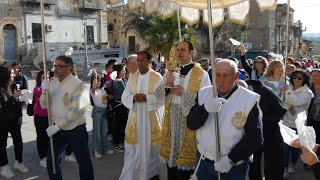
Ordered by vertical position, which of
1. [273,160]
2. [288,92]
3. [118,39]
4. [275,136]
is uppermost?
[118,39]

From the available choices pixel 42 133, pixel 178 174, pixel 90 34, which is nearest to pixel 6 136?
pixel 42 133

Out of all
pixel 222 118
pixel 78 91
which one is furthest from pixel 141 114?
pixel 222 118

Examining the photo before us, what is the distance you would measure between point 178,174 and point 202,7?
2.71 m

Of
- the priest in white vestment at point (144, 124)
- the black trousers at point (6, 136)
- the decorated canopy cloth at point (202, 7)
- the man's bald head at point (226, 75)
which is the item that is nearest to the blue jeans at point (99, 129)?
the black trousers at point (6, 136)

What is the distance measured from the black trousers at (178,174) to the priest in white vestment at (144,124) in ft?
1.41

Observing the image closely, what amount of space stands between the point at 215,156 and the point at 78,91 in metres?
2.09

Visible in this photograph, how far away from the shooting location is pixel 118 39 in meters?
52.2

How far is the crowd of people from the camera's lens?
323cm

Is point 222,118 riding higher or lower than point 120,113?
higher

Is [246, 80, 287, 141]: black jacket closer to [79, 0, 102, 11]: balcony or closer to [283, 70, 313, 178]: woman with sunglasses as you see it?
[283, 70, 313, 178]: woman with sunglasses

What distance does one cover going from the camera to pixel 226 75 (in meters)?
3.24

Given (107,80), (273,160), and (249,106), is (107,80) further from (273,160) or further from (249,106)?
(249,106)

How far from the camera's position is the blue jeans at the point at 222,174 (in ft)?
10.8

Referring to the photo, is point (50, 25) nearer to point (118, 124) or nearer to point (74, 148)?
point (118, 124)
